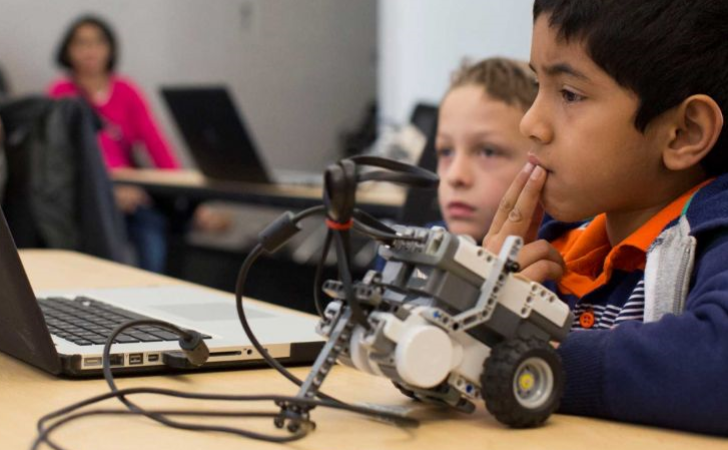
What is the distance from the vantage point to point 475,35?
193 inches

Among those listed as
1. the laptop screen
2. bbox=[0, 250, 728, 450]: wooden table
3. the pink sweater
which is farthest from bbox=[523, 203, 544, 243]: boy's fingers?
the pink sweater

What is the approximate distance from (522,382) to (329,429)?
0.14m

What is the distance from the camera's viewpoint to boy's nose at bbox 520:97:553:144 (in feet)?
3.47

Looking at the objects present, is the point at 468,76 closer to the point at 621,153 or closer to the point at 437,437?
the point at 621,153

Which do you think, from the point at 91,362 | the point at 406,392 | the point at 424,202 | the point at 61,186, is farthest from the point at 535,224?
the point at 61,186

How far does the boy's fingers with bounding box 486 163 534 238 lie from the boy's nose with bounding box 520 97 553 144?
0.11 meters

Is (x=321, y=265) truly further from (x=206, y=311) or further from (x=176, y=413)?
(x=206, y=311)

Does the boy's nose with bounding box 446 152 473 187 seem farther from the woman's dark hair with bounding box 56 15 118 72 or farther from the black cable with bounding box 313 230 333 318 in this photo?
the woman's dark hair with bounding box 56 15 118 72

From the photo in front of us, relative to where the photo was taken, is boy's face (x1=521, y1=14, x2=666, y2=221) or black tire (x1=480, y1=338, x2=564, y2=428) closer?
black tire (x1=480, y1=338, x2=564, y2=428)

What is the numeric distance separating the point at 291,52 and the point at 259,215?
1032 millimetres

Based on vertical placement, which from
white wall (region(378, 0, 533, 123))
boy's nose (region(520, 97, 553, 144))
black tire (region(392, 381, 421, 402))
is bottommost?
black tire (region(392, 381, 421, 402))

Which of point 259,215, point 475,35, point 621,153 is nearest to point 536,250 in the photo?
point 621,153

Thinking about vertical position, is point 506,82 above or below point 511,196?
above

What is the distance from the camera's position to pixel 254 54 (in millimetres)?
6809
